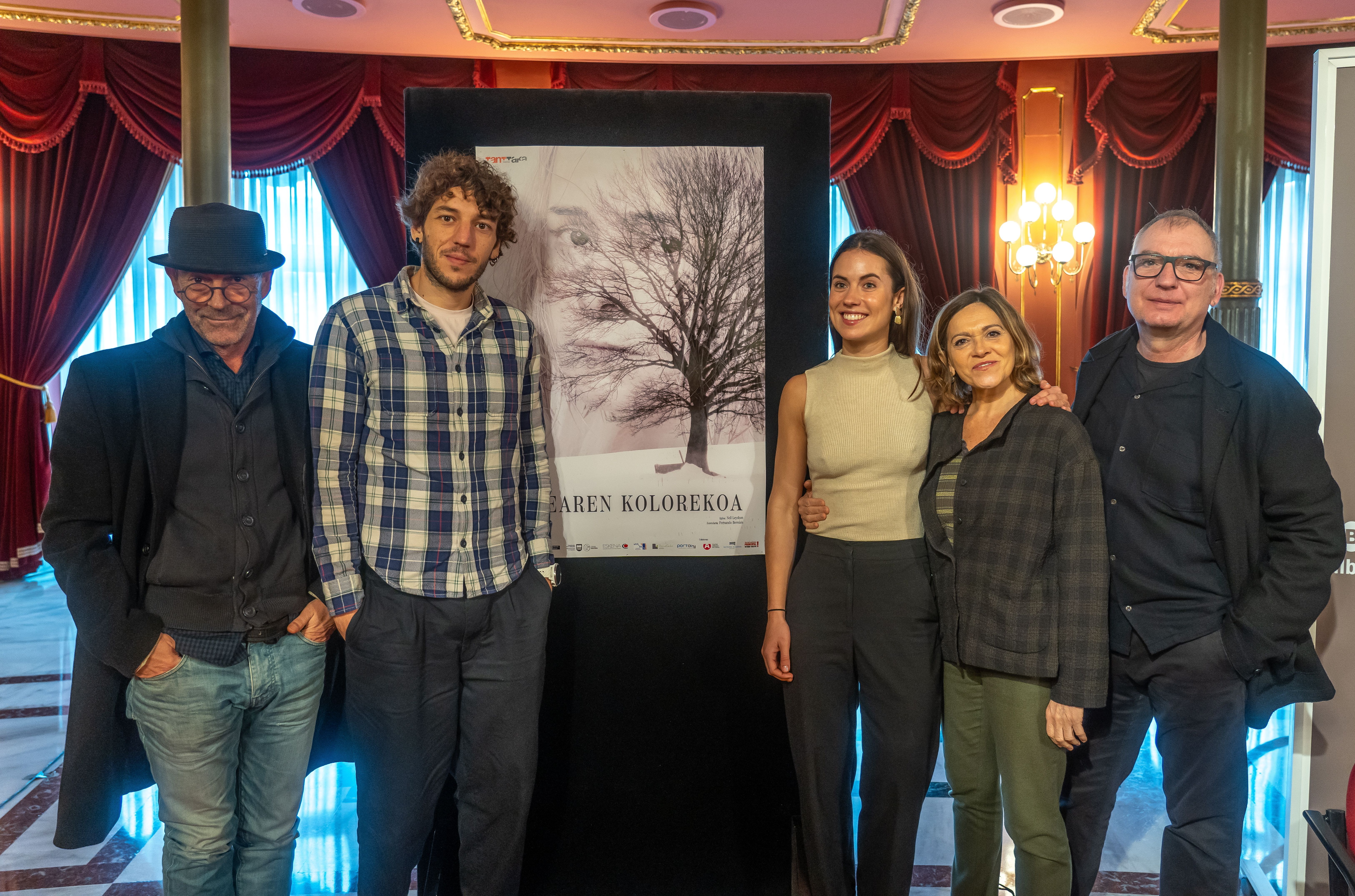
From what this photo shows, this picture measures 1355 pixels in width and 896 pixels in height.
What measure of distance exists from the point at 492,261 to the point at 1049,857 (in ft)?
5.85

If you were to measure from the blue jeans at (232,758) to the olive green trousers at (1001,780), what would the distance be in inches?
55.3

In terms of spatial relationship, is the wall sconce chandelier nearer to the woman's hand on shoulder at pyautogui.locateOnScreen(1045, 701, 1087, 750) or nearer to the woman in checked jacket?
the woman in checked jacket

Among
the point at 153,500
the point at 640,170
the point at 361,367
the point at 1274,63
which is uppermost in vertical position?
the point at 1274,63

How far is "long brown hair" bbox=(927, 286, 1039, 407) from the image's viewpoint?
1912mm

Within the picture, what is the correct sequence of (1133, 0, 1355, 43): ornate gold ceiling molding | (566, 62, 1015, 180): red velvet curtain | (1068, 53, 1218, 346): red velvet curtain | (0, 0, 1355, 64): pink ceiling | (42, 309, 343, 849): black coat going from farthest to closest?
(566, 62, 1015, 180): red velvet curtain < (1068, 53, 1218, 346): red velvet curtain < (1133, 0, 1355, 43): ornate gold ceiling molding < (0, 0, 1355, 64): pink ceiling < (42, 309, 343, 849): black coat

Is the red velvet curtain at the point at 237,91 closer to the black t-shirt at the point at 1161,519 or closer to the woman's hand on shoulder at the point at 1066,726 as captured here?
Result: the black t-shirt at the point at 1161,519

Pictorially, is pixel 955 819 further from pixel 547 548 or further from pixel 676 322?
pixel 676 322

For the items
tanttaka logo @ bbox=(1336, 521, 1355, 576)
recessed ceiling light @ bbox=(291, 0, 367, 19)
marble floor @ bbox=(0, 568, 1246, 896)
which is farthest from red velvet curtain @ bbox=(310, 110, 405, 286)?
tanttaka logo @ bbox=(1336, 521, 1355, 576)

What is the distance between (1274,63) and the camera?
6.36 m

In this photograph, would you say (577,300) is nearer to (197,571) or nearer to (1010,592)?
(197,571)

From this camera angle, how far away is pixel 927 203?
666 centimetres

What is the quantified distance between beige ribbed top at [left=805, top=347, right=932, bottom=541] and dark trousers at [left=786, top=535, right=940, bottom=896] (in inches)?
1.7

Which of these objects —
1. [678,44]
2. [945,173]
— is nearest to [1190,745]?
[945,173]

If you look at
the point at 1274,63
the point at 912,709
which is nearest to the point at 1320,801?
the point at 912,709
